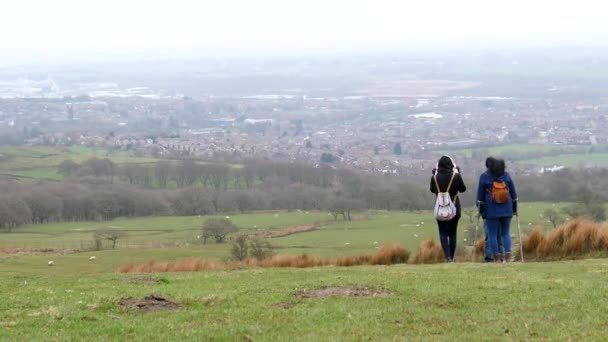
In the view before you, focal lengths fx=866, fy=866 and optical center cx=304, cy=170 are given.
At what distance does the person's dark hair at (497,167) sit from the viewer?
1714 centimetres

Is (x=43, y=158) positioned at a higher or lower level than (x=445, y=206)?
lower

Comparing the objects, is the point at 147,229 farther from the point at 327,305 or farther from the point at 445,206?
the point at 327,305

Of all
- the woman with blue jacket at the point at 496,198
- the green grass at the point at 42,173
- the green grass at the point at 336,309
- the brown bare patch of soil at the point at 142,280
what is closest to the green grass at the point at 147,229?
the green grass at the point at 42,173

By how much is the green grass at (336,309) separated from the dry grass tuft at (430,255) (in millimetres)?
3515

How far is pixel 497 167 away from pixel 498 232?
4.78 feet

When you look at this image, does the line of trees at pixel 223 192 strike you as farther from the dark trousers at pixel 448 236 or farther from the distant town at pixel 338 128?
the dark trousers at pixel 448 236

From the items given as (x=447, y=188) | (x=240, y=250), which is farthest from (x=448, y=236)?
(x=240, y=250)

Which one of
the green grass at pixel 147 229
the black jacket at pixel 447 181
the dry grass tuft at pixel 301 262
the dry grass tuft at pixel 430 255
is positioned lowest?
the green grass at pixel 147 229

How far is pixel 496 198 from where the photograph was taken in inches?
679

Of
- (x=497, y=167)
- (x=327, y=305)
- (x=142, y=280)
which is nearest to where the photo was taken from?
(x=327, y=305)

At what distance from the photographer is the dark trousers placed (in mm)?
18016

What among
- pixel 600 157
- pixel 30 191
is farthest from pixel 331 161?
pixel 30 191

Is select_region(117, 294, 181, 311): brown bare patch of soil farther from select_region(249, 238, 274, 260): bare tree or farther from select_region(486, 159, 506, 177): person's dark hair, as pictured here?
select_region(249, 238, 274, 260): bare tree

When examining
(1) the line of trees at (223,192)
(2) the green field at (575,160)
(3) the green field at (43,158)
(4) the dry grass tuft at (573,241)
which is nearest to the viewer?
(4) the dry grass tuft at (573,241)
